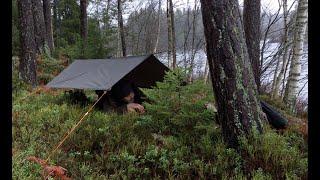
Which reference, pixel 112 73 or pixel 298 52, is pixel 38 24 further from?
pixel 298 52

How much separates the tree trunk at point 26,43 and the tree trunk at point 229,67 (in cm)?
979

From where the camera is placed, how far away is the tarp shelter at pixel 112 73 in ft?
33.1

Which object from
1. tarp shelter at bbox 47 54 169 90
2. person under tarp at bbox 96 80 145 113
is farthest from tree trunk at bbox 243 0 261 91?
Answer: person under tarp at bbox 96 80 145 113

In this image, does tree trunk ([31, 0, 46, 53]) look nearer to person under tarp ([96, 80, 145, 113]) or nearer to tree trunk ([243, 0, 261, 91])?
person under tarp ([96, 80, 145, 113])

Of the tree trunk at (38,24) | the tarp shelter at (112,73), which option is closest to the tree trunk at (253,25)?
the tarp shelter at (112,73)

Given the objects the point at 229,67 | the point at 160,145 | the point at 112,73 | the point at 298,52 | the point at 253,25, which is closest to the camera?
the point at 229,67

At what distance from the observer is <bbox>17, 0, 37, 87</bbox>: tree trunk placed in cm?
1451

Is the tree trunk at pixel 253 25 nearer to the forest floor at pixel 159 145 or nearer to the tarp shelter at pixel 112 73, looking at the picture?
the tarp shelter at pixel 112 73

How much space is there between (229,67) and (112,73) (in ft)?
14.8

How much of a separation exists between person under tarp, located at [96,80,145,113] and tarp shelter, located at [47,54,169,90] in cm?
28

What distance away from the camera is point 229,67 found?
6574mm

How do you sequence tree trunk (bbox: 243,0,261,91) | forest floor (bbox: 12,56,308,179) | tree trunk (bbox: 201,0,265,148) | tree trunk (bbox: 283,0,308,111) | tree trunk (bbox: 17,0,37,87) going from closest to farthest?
forest floor (bbox: 12,56,308,179), tree trunk (bbox: 201,0,265,148), tree trunk (bbox: 283,0,308,111), tree trunk (bbox: 243,0,261,91), tree trunk (bbox: 17,0,37,87)

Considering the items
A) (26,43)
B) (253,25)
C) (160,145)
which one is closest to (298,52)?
(253,25)

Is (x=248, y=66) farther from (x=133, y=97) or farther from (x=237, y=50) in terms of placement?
(x=133, y=97)
